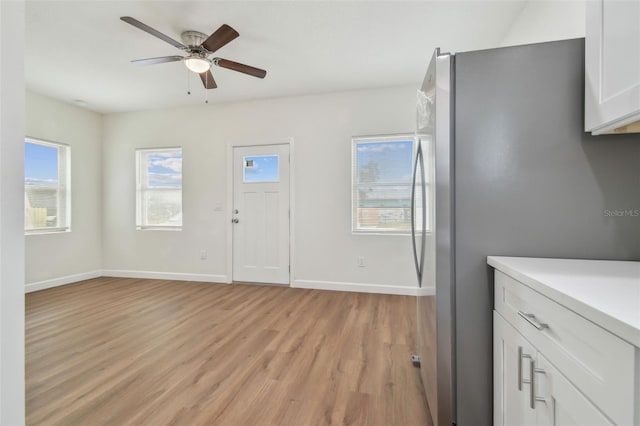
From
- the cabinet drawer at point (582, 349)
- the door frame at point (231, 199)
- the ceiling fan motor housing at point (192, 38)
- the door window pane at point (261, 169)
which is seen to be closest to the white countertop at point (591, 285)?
the cabinet drawer at point (582, 349)

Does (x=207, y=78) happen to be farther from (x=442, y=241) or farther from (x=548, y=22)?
(x=548, y=22)

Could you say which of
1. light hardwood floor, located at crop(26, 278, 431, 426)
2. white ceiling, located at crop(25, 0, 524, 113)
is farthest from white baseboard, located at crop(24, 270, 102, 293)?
white ceiling, located at crop(25, 0, 524, 113)

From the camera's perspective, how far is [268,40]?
8.33ft

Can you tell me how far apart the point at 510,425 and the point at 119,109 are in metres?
5.70

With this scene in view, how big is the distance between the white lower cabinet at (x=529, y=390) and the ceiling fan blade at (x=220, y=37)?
239 centimetres

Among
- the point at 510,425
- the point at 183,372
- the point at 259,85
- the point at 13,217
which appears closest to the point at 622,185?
the point at 510,425

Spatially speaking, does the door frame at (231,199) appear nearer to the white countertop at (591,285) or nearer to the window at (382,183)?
the window at (382,183)

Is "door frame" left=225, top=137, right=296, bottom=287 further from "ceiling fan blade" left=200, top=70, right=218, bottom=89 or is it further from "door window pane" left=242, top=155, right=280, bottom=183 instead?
"ceiling fan blade" left=200, top=70, right=218, bottom=89

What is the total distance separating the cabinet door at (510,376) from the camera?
34.3 inches

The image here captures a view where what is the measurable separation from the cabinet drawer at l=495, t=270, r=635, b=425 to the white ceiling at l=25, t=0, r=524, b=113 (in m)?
2.25

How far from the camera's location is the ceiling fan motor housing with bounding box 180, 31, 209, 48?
2.40 m

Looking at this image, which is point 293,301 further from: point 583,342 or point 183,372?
point 583,342

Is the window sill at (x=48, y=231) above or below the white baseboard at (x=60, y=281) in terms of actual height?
above

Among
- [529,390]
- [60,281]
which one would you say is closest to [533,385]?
[529,390]
